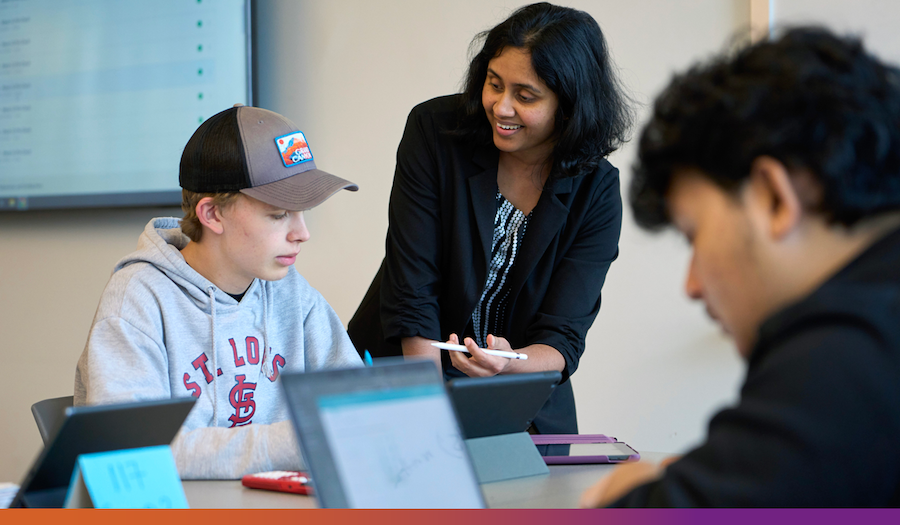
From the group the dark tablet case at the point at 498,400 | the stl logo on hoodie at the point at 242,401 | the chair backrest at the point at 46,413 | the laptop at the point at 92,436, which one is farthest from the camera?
the stl logo on hoodie at the point at 242,401

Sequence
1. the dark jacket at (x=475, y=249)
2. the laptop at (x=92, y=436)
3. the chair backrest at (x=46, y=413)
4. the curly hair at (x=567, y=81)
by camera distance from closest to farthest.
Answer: the laptop at (x=92, y=436), the chair backrest at (x=46, y=413), the curly hair at (x=567, y=81), the dark jacket at (x=475, y=249)

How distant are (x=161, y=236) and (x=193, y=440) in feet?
1.50

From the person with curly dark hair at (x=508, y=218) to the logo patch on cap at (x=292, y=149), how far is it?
0.29 m

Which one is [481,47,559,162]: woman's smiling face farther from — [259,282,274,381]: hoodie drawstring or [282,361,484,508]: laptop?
[282,361,484,508]: laptop

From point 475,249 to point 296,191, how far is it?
425mm

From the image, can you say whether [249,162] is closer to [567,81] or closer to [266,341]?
[266,341]

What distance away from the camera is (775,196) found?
46 cm

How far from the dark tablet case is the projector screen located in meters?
1.80

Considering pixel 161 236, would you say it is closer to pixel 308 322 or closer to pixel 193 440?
pixel 308 322

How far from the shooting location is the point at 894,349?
0.39 meters

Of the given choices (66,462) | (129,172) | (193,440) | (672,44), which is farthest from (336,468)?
(129,172)

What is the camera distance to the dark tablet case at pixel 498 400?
81 cm

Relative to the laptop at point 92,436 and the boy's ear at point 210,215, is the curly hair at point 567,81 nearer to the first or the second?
the boy's ear at point 210,215

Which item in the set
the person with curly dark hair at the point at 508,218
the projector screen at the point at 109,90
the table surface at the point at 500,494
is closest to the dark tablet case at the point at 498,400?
the table surface at the point at 500,494
